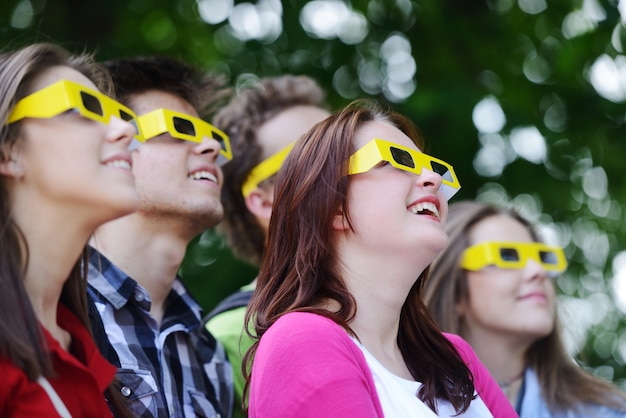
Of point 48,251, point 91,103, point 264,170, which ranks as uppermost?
point 91,103

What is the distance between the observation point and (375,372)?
2674 mm

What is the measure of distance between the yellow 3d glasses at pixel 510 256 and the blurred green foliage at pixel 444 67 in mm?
1129

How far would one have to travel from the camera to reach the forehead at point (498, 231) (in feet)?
15.5

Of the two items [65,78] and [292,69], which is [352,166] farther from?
[292,69]

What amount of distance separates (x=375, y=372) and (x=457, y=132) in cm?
329

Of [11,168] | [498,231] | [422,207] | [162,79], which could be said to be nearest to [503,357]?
[498,231]

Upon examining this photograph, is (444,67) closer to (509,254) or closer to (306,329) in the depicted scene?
(509,254)

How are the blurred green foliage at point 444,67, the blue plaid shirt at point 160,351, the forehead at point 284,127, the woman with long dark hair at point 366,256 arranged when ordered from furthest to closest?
1. the blurred green foliage at point 444,67
2. the forehead at point 284,127
3. the blue plaid shirt at point 160,351
4. the woman with long dark hair at point 366,256

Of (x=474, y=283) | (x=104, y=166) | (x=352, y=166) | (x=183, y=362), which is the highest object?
(x=104, y=166)

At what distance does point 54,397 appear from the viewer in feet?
7.63

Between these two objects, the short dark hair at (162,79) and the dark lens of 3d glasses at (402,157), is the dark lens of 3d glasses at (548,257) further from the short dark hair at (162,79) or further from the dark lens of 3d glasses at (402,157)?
the dark lens of 3d glasses at (402,157)

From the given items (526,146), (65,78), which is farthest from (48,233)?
(526,146)

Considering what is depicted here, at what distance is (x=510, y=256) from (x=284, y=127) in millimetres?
1350

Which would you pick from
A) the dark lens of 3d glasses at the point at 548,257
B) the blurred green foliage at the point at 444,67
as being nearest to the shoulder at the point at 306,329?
the dark lens of 3d glasses at the point at 548,257
